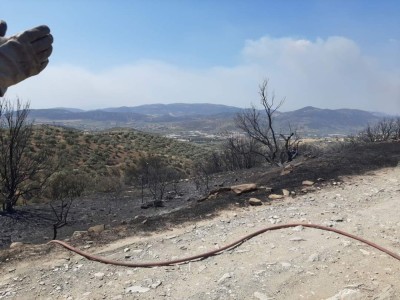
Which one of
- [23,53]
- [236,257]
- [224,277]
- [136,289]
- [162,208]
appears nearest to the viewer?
[23,53]

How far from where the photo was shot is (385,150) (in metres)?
11.8

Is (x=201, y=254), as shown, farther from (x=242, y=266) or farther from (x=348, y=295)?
(x=348, y=295)

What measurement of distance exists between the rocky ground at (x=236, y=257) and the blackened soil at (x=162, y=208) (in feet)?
0.19

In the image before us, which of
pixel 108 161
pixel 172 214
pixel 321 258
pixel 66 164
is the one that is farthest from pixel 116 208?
pixel 108 161

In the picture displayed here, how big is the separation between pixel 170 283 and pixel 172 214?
2673 mm

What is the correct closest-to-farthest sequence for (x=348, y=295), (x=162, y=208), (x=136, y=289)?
(x=348, y=295), (x=136, y=289), (x=162, y=208)

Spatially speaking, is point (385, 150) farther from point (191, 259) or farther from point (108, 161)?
point (108, 161)

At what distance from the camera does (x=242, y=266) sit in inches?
188

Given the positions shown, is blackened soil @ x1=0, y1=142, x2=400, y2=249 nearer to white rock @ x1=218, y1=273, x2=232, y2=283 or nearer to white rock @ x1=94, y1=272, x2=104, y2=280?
white rock @ x1=94, y1=272, x2=104, y2=280

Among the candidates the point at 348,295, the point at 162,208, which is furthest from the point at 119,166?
the point at 348,295

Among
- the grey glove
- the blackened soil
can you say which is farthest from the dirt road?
the grey glove

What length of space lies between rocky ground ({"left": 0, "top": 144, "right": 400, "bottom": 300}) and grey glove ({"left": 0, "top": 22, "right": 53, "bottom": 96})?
287 cm

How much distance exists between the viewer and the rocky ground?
429 centimetres

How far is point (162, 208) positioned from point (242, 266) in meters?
6.92
